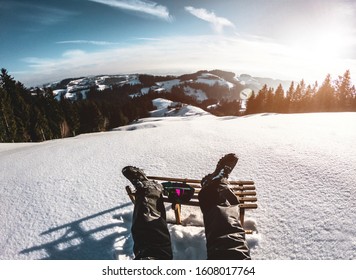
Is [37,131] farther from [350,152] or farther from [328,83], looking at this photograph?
[328,83]

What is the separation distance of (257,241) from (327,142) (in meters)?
5.80

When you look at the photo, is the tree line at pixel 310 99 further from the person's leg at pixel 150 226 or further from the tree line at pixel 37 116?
the person's leg at pixel 150 226

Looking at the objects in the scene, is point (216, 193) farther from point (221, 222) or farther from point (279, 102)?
point (279, 102)

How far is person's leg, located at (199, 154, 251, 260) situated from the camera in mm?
3369

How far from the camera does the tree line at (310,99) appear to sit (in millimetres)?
46938

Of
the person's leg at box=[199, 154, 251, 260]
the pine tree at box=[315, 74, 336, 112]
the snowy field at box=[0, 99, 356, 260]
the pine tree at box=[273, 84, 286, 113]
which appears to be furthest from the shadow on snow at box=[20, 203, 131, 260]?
the pine tree at box=[273, 84, 286, 113]

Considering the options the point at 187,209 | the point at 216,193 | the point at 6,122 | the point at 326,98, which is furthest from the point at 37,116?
the point at 326,98

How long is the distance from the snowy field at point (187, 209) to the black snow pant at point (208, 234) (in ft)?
2.84

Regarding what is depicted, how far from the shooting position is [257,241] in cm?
424

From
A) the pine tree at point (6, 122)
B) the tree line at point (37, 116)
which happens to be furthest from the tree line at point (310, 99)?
the pine tree at point (6, 122)

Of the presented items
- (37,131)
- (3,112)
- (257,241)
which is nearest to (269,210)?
(257,241)

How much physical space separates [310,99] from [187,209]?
5643 centimetres

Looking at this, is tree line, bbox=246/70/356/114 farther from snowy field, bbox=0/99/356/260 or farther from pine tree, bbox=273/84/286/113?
Result: snowy field, bbox=0/99/356/260

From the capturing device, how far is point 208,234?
11.9 feet
